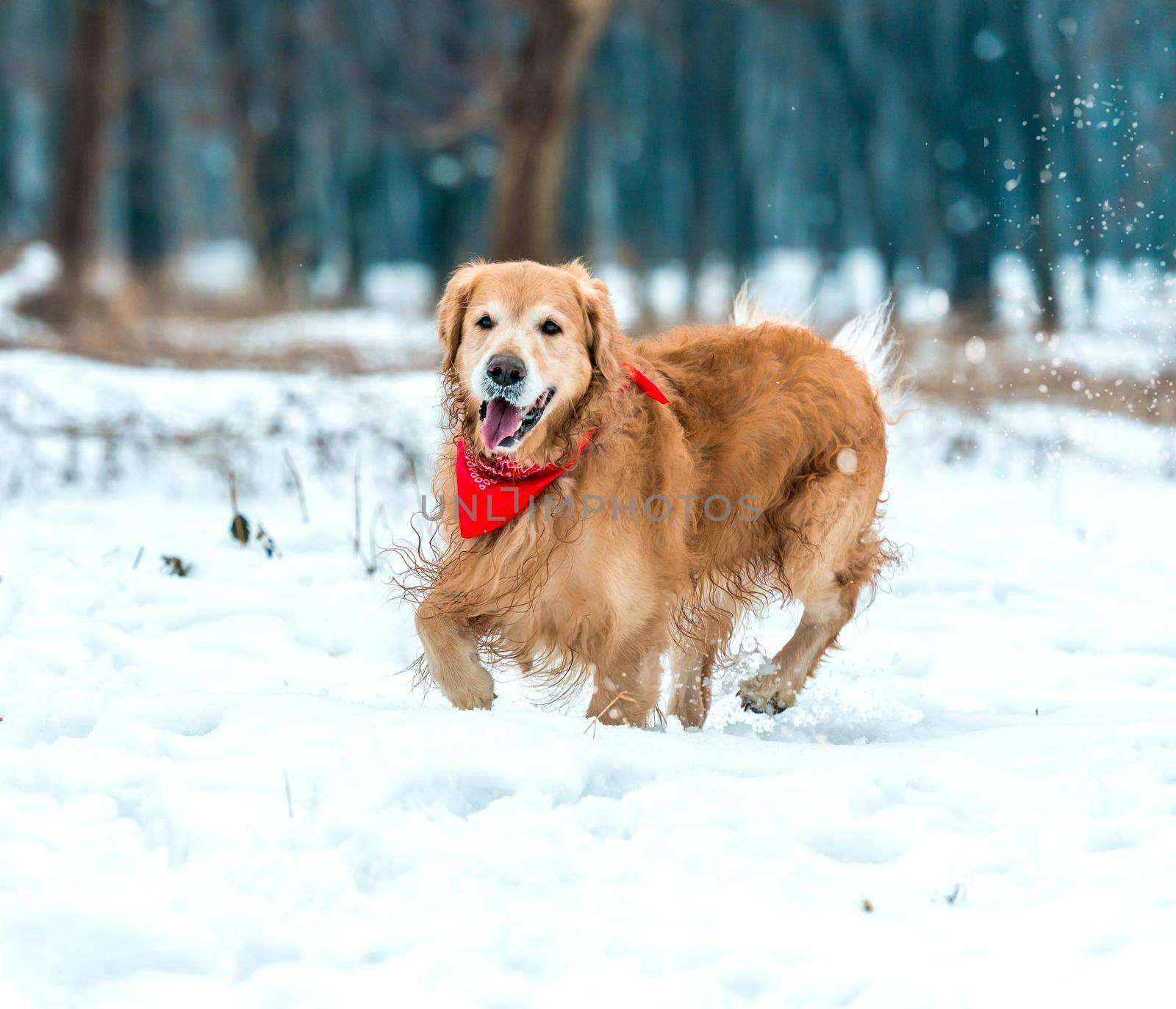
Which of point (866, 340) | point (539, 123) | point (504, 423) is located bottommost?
point (504, 423)

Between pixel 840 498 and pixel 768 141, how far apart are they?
1272 inches

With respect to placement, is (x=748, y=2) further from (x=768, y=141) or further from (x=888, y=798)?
(x=768, y=141)

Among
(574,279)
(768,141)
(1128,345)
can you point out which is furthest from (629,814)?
(768,141)

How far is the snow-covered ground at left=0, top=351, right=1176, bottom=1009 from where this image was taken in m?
2.17

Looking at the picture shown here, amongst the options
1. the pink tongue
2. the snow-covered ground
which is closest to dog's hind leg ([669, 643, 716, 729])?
the snow-covered ground

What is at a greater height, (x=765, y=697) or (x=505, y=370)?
(x=505, y=370)

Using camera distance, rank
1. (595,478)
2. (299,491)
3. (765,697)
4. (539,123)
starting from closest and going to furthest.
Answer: (595,478)
(765,697)
(299,491)
(539,123)

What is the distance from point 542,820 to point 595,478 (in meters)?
1.20

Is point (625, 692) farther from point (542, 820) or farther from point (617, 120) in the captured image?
point (617, 120)

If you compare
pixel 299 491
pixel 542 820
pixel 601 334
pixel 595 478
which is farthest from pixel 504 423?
pixel 299 491

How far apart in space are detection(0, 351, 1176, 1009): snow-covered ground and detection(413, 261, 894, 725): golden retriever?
26cm

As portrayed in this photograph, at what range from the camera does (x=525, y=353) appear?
3.43 meters

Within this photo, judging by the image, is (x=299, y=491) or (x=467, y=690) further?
(x=299, y=491)

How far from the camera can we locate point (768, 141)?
34.8 meters
